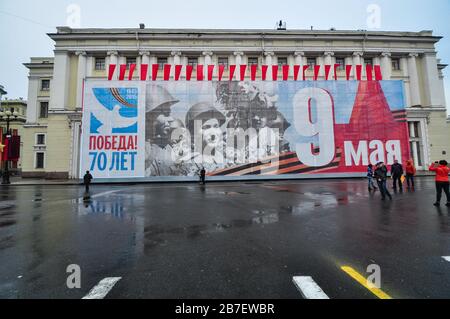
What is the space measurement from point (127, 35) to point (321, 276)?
35866mm

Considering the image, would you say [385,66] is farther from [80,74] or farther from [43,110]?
[43,110]

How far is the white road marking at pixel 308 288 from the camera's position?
2.56 meters

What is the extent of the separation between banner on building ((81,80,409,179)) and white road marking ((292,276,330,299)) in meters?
21.1

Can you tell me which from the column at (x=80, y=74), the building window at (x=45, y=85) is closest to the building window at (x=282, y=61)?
the column at (x=80, y=74)

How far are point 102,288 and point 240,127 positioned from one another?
76.6ft

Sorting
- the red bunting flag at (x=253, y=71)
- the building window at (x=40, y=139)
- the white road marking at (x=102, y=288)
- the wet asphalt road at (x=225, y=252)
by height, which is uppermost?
the red bunting flag at (x=253, y=71)

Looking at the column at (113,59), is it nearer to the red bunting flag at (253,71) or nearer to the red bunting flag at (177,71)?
the red bunting flag at (177,71)

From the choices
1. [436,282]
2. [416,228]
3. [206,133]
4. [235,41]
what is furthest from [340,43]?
[436,282]

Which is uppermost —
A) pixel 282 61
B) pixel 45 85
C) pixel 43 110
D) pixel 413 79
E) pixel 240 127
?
pixel 282 61

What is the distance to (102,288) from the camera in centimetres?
282

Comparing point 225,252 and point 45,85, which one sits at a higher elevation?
point 45,85

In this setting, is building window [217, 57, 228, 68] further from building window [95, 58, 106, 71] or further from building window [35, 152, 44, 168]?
building window [35, 152, 44, 168]

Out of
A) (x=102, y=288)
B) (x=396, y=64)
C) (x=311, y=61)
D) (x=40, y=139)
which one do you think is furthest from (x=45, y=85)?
(x=396, y=64)
